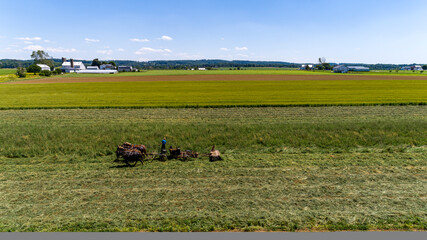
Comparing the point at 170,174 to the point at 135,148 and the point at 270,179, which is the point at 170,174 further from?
the point at 270,179

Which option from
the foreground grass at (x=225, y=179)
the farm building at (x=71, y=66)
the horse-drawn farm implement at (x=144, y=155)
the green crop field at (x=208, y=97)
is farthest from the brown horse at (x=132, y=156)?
the farm building at (x=71, y=66)

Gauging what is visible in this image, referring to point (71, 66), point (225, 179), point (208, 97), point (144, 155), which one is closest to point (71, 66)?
point (71, 66)

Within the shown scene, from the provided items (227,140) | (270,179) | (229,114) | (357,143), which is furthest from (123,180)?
(229,114)

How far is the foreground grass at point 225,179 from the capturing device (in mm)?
8609

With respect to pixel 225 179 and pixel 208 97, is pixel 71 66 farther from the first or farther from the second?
pixel 225 179

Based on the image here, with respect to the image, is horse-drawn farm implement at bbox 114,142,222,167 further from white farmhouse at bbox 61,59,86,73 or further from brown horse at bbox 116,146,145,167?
white farmhouse at bbox 61,59,86,73

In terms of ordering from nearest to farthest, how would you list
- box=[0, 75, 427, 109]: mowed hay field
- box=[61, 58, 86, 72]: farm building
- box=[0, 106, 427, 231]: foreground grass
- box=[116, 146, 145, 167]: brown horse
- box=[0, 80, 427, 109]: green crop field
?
box=[0, 106, 427, 231]: foreground grass, box=[116, 146, 145, 167]: brown horse, box=[0, 75, 427, 109]: mowed hay field, box=[0, 80, 427, 109]: green crop field, box=[61, 58, 86, 72]: farm building

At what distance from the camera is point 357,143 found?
56.3 ft

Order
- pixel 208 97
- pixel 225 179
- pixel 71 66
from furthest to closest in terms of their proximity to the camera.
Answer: pixel 71 66
pixel 208 97
pixel 225 179

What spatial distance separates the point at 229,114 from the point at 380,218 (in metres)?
20.8

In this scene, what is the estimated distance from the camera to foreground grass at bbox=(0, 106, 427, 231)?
28.2ft

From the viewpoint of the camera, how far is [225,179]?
11.8m

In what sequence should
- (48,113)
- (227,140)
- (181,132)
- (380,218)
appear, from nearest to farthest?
1. (380,218)
2. (227,140)
3. (181,132)
4. (48,113)

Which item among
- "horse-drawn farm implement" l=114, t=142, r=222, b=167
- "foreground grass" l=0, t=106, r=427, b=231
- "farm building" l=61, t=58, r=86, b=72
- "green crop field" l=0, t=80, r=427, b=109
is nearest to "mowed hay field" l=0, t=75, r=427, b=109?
"green crop field" l=0, t=80, r=427, b=109
